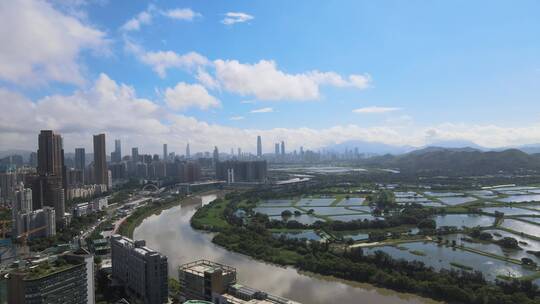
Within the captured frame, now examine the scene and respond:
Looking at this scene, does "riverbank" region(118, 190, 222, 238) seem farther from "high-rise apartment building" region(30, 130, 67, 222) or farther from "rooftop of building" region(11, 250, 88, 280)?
"rooftop of building" region(11, 250, 88, 280)

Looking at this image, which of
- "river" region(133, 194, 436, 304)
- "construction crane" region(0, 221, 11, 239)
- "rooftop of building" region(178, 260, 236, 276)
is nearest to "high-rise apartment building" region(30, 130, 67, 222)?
"construction crane" region(0, 221, 11, 239)

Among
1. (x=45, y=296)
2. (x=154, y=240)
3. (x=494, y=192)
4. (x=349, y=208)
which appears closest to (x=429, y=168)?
(x=494, y=192)

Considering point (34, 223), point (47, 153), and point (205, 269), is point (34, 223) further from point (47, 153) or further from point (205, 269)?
point (205, 269)

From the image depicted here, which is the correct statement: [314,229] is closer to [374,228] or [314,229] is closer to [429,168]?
[374,228]

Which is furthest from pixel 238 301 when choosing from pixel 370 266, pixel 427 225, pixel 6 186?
pixel 6 186

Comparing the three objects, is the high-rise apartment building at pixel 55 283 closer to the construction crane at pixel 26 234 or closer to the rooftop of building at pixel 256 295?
the rooftop of building at pixel 256 295

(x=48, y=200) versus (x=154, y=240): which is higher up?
(x=48, y=200)
